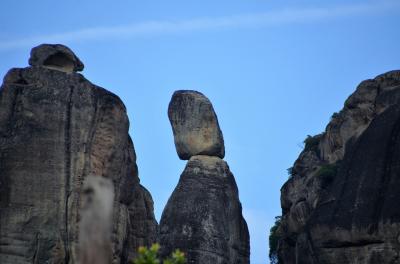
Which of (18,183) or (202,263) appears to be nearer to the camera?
(18,183)

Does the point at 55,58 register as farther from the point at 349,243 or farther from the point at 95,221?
the point at 95,221

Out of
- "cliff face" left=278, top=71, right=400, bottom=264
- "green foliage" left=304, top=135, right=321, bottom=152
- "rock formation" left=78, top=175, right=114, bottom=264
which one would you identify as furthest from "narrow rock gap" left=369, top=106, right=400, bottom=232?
"rock formation" left=78, top=175, right=114, bottom=264

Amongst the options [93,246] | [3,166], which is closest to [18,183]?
[3,166]

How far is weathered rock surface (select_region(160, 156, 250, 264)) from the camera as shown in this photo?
38594 mm

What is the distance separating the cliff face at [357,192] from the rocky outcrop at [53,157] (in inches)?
243

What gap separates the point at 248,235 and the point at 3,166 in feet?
31.5

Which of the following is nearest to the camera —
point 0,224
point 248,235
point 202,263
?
point 0,224

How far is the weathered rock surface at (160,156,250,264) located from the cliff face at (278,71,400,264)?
2092mm

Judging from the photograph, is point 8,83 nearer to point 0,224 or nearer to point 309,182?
point 0,224

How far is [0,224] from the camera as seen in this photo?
113 feet

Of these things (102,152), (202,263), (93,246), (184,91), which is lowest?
(93,246)

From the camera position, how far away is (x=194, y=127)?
136 feet

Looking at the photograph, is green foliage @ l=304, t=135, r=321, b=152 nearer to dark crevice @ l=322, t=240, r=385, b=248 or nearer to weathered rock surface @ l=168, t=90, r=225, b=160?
weathered rock surface @ l=168, t=90, r=225, b=160

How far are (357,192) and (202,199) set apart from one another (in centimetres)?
551
